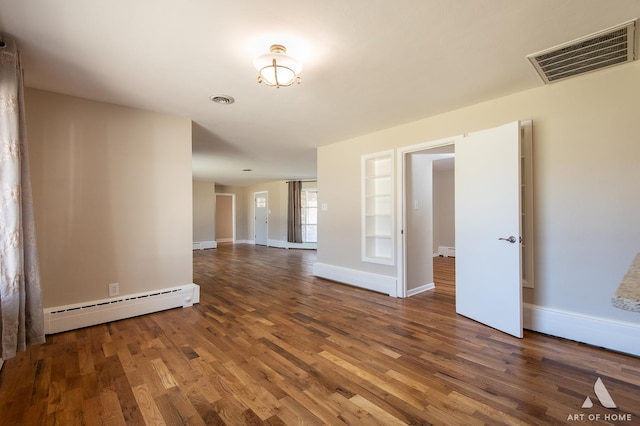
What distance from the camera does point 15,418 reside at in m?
1.55

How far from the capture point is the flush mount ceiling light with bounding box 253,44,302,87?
1957 millimetres

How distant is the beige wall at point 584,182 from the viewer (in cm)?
222

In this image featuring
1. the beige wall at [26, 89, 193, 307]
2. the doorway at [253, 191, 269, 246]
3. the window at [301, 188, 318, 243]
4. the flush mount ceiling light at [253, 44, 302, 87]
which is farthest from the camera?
the doorway at [253, 191, 269, 246]

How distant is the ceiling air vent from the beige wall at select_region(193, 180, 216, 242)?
9052mm

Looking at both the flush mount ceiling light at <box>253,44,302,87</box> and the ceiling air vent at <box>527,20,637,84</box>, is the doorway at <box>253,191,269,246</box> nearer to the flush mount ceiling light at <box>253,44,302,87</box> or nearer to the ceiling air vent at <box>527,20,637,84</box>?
the flush mount ceiling light at <box>253,44,302,87</box>

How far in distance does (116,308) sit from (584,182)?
459 cm

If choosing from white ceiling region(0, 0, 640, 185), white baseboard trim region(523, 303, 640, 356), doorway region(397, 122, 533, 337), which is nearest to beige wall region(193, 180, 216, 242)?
white ceiling region(0, 0, 640, 185)

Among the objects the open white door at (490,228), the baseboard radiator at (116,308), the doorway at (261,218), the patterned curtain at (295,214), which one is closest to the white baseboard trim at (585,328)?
the open white door at (490,228)

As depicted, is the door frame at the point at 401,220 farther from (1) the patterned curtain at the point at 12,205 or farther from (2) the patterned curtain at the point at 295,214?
(2) the patterned curtain at the point at 295,214

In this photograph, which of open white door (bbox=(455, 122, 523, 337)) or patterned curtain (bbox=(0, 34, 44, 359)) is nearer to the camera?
patterned curtain (bbox=(0, 34, 44, 359))

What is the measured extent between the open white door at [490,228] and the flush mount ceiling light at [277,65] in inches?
78.6

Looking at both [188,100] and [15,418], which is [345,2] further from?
[15,418]

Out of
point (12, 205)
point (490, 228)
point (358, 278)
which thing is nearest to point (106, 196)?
point (12, 205)

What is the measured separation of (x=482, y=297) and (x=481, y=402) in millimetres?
1385
